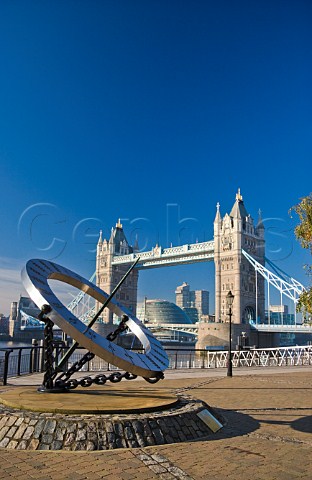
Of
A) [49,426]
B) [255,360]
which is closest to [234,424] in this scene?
[49,426]

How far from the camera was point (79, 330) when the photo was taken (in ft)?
21.3

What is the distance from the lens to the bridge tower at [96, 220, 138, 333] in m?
90.9

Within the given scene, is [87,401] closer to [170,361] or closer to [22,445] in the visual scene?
[22,445]

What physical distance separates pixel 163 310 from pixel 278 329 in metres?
61.4

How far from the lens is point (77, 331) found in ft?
21.1

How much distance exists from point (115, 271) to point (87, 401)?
9014cm

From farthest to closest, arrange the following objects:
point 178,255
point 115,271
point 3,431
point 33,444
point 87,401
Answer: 1. point 115,271
2. point 178,255
3. point 87,401
4. point 3,431
5. point 33,444

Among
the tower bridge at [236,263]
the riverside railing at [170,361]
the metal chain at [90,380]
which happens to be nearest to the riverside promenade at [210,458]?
the metal chain at [90,380]

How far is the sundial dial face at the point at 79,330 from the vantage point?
650cm

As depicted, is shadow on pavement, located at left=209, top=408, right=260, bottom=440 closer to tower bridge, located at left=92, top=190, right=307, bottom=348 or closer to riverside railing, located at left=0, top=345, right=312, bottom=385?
riverside railing, located at left=0, top=345, right=312, bottom=385

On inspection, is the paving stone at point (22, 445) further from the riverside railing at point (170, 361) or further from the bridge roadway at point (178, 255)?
the bridge roadway at point (178, 255)

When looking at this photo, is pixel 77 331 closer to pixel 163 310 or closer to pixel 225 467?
pixel 225 467

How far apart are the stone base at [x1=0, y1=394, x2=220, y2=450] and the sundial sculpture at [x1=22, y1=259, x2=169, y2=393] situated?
0.85 metres

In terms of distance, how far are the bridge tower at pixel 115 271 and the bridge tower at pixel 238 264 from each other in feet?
76.6
